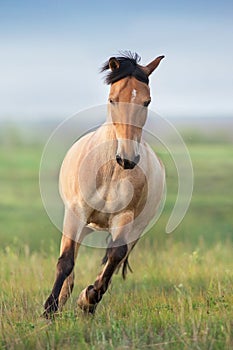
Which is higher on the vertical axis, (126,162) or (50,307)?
(126,162)

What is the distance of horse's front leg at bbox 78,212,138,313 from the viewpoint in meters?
6.32

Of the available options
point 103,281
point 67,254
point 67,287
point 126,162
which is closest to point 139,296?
point 67,287

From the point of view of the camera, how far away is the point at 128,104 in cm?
589

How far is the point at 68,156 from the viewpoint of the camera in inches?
280

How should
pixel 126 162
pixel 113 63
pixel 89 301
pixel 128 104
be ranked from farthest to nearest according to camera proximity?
pixel 89 301, pixel 113 63, pixel 128 104, pixel 126 162

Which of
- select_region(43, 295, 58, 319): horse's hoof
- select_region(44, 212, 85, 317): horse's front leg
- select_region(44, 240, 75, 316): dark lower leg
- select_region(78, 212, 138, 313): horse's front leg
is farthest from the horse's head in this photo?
select_region(43, 295, 58, 319): horse's hoof

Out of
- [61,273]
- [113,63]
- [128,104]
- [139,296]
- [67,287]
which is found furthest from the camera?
[139,296]

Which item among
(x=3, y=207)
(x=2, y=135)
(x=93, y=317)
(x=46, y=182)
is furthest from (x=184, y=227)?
(x=2, y=135)

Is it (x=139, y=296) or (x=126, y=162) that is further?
(x=139, y=296)

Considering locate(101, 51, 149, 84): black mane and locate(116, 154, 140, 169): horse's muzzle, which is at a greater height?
locate(101, 51, 149, 84): black mane

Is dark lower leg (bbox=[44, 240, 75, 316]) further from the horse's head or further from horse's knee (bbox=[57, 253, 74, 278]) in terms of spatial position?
the horse's head

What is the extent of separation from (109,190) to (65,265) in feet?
2.36

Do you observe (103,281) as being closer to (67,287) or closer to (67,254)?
(67,254)

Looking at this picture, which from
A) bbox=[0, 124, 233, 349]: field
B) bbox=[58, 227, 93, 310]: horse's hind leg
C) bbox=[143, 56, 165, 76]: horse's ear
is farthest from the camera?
bbox=[58, 227, 93, 310]: horse's hind leg
